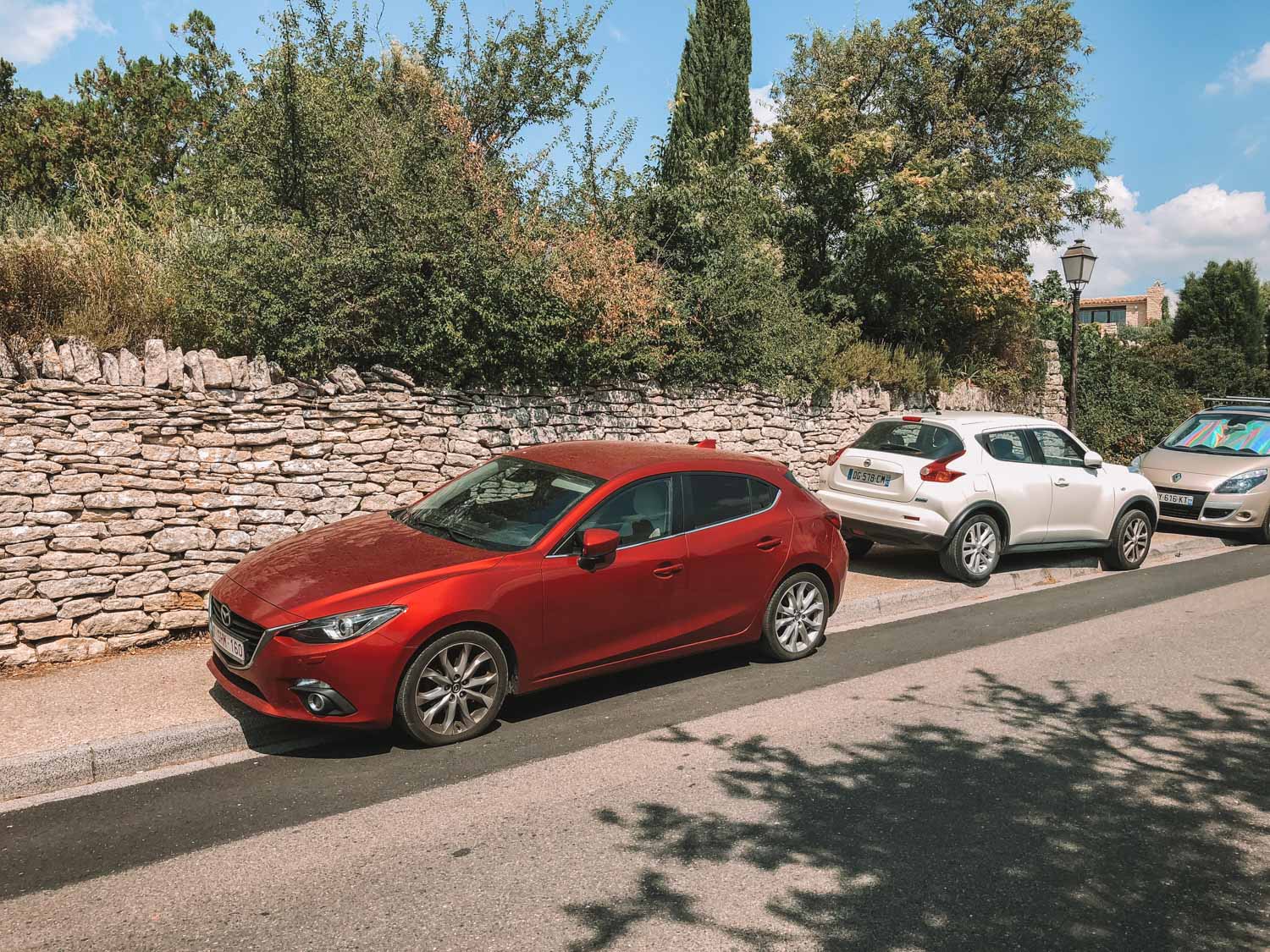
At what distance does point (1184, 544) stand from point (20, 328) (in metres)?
13.3

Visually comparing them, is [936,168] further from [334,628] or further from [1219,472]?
[334,628]

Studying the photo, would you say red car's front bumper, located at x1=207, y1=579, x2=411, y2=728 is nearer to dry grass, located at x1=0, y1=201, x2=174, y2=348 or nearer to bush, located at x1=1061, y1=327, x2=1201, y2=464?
dry grass, located at x1=0, y1=201, x2=174, y2=348

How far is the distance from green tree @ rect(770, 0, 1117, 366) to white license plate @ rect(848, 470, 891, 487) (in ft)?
17.5

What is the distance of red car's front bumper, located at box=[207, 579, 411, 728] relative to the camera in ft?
16.4

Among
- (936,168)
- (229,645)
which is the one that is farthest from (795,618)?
(936,168)

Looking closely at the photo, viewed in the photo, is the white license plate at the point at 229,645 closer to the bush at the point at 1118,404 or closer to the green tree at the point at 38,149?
the green tree at the point at 38,149

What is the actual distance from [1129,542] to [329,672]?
31.8 ft

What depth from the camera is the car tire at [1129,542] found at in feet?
36.3

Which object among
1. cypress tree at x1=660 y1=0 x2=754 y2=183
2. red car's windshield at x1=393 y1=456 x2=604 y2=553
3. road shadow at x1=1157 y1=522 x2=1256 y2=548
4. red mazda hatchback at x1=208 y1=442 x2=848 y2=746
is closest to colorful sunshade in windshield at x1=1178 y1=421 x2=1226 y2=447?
road shadow at x1=1157 y1=522 x2=1256 y2=548

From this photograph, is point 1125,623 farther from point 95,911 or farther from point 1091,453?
point 95,911

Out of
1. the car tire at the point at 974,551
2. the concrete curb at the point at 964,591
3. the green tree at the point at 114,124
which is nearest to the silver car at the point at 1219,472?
the concrete curb at the point at 964,591

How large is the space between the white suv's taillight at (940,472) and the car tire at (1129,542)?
274cm

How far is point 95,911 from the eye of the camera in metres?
3.68

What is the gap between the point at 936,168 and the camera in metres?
17.7
